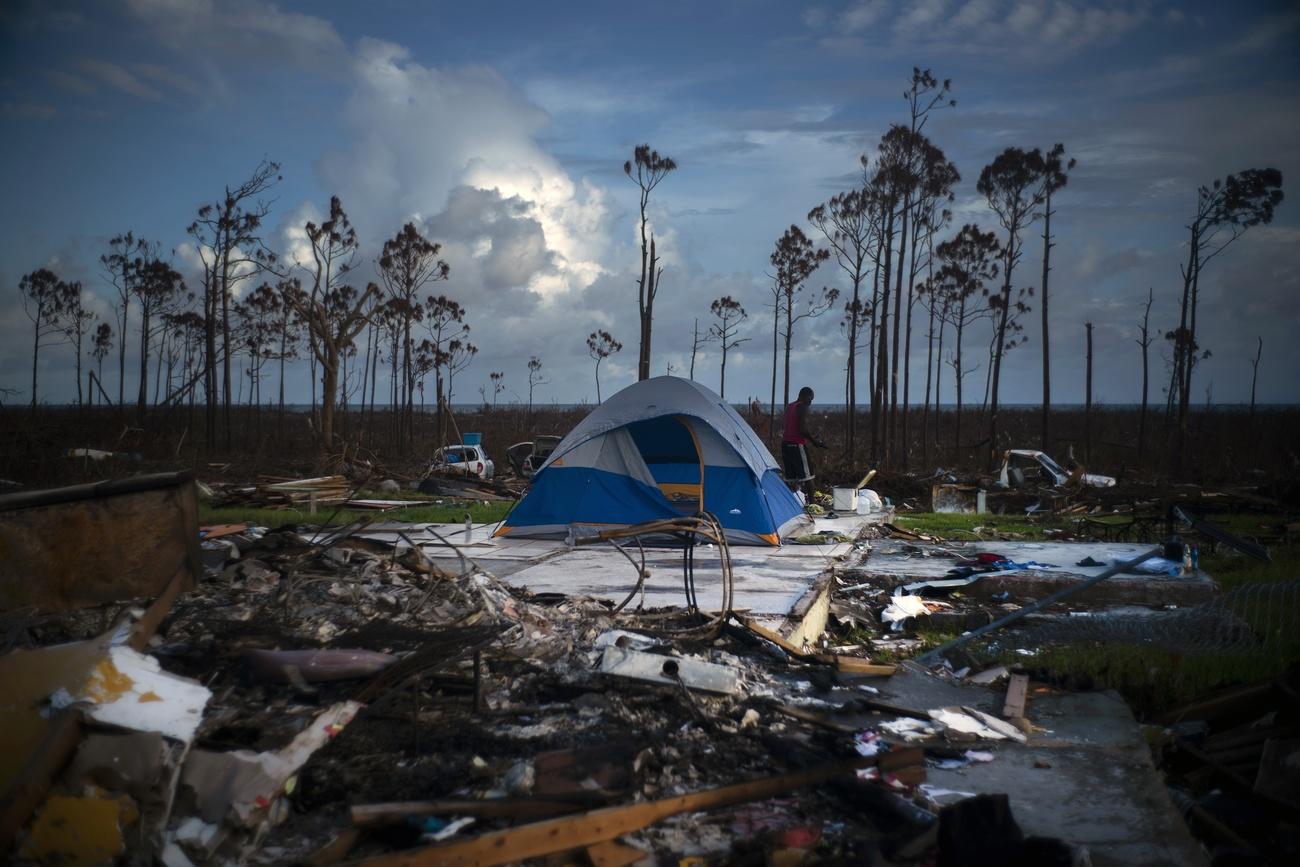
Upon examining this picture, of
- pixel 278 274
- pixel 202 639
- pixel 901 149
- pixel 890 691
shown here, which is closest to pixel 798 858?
pixel 890 691

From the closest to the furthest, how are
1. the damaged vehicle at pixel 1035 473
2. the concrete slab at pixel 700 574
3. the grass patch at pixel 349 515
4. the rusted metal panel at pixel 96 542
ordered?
the rusted metal panel at pixel 96 542
the concrete slab at pixel 700 574
the grass patch at pixel 349 515
the damaged vehicle at pixel 1035 473

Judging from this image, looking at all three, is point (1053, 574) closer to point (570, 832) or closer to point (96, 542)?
point (570, 832)

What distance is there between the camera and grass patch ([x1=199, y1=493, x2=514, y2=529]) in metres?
13.1

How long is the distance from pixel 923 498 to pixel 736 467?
9.54m

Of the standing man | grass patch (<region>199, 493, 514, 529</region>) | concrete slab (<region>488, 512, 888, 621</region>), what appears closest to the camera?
concrete slab (<region>488, 512, 888, 621</region>)

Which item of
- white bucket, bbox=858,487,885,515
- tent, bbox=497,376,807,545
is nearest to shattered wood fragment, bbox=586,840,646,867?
tent, bbox=497,376,807,545

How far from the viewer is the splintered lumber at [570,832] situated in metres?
2.59

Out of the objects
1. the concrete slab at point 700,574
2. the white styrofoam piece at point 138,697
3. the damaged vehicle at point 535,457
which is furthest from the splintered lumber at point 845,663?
the damaged vehicle at point 535,457

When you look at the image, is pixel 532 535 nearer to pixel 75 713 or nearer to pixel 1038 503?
pixel 75 713

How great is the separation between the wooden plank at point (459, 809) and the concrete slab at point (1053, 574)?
6082 mm

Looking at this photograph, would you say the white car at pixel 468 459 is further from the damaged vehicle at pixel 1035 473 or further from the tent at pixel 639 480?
the damaged vehicle at pixel 1035 473

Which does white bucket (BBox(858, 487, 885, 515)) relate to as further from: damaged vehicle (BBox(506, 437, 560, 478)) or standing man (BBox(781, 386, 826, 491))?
damaged vehicle (BBox(506, 437, 560, 478))

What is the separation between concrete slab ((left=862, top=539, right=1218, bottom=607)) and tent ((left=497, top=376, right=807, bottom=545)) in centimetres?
161

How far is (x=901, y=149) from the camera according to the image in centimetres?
2517
